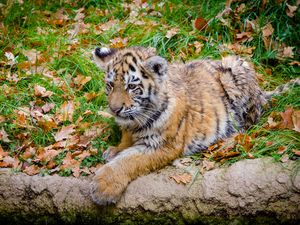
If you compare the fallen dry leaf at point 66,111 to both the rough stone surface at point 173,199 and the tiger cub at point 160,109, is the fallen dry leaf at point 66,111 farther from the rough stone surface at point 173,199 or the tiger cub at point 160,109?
the rough stone surface at point 173,199

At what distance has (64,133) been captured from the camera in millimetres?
5539

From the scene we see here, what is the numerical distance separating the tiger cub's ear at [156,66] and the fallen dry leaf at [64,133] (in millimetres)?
1369

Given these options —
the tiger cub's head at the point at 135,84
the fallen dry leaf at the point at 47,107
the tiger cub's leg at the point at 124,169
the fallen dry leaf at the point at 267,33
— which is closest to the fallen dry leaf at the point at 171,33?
the fallen dry leaf at the point at 267,33

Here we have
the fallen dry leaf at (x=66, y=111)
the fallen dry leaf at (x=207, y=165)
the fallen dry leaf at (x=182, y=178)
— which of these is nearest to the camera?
the fallen dry leaf at (x=182, y=178)

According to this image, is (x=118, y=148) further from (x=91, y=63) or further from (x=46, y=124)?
(x=91, y=63)

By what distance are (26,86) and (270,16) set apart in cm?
350

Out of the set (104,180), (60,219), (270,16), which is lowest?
(60,219)

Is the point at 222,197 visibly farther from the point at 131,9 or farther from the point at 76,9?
the point at 76,9

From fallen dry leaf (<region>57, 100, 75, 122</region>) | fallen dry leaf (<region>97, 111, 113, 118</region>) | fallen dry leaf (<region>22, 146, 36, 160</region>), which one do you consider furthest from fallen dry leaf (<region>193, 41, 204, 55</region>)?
fallen dry leaf (<region>22, 146, 36, 160</region>)

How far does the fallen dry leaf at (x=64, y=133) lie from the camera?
5.48 m

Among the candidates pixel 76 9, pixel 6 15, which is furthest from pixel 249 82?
pixel 6 15

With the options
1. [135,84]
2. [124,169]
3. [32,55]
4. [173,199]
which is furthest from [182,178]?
[32,55]

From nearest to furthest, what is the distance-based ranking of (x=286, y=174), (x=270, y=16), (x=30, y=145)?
(x=286, y=174) → (x=30, y=145) → (x=270, y=16)

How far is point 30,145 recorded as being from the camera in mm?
5434
